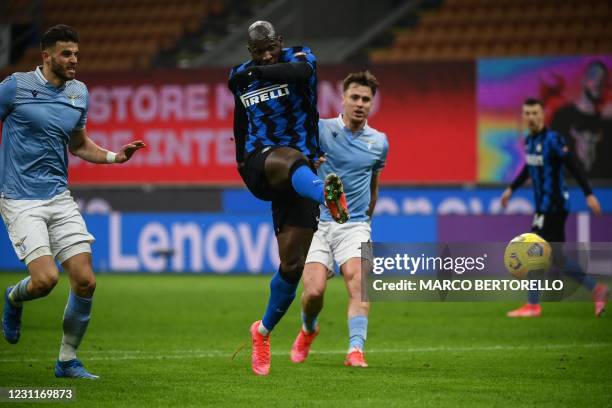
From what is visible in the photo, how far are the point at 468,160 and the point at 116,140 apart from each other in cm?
658

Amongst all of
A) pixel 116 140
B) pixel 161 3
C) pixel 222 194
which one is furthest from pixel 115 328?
pixel 161 3

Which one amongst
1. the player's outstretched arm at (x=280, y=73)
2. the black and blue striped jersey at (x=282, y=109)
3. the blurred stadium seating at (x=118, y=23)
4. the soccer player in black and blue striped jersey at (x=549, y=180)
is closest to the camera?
the player's outstretched arm at (x=280, y=73)

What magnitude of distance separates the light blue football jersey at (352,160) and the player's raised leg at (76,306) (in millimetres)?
2070

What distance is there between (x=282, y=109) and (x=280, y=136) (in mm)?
174

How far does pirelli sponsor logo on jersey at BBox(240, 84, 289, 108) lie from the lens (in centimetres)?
755

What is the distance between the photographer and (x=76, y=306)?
25.3 feet

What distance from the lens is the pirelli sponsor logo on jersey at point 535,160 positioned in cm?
1284

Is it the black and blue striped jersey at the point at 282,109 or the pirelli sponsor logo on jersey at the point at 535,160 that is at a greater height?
the black and blue striped jersey at the point at 282,109

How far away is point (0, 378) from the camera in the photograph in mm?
7867

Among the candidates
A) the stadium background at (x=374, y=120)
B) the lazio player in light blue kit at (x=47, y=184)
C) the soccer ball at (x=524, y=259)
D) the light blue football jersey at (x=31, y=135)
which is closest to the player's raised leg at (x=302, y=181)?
the lazio player in light blue kit at (x=47, y=184)

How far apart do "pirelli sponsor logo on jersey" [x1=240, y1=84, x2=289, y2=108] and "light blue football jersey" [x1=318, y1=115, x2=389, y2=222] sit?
146 cm

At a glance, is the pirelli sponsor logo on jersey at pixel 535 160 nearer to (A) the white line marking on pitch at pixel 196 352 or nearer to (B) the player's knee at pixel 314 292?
(A) the white line marking on pitch at pixel 196 352

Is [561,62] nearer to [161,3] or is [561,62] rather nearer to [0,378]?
[161,3]

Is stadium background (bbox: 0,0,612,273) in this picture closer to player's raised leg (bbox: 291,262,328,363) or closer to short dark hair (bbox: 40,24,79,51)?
player's raised leg (bbox: 291,262,328,363)
